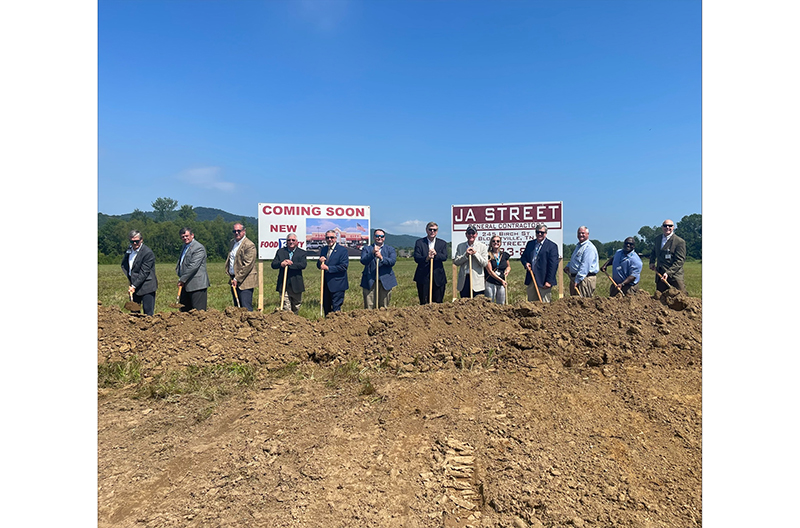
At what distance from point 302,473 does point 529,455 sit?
67.9 inches

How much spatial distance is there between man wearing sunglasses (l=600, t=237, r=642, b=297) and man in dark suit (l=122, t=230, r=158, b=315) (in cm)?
827

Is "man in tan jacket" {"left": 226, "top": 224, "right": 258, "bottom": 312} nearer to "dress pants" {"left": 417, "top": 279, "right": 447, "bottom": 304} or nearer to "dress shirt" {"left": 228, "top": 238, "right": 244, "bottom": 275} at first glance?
"dress shirt" {"left": 228, "top": 238, "right": 244, "bottom": 275}

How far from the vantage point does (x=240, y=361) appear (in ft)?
20.4

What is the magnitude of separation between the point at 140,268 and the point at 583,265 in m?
8.01

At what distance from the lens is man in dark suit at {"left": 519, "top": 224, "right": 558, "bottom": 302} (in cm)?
849

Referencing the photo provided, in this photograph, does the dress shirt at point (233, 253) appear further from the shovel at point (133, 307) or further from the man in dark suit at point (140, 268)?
the shovel at point (133, 307)

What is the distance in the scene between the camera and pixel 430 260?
29.0 feet

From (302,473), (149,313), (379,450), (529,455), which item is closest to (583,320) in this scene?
(529,455)

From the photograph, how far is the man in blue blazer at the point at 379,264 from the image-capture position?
8812 millimetres

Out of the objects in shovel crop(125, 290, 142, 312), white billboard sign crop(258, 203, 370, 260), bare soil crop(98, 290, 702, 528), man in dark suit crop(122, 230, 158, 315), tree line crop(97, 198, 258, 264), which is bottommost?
bare soil crop(98, 290, 702, 528)

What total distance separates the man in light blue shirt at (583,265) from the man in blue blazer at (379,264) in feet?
11.5

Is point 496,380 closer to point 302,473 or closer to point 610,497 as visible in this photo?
point 610,497

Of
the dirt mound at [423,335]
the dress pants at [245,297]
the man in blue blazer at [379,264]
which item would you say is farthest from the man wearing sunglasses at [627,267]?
the dress pants at [245,297]

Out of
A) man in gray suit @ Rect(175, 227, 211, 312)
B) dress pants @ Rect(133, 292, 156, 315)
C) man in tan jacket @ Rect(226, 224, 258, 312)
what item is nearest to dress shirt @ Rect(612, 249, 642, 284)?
man in tan jacket @ Rect(226, 224, 258, 312)
